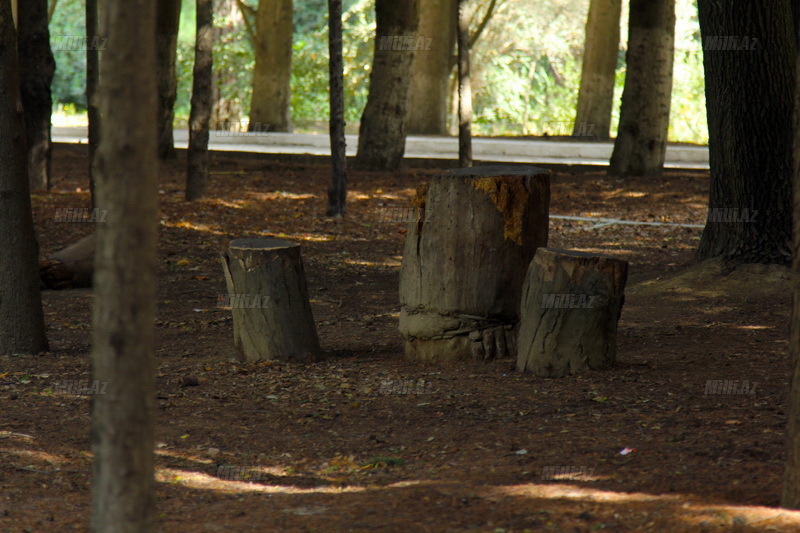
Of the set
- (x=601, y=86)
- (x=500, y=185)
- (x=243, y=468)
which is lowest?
(x=243, y=468)

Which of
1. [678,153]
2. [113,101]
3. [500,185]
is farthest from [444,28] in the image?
[113,101]

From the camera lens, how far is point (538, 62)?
3850 centimetres

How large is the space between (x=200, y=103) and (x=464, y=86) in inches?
149

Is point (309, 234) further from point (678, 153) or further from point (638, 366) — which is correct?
point (678, 153)

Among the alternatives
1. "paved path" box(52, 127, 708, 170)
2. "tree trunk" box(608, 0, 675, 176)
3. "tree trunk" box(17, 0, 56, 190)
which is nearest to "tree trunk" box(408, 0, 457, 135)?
"paved path" box(52, 127, 708, 170)

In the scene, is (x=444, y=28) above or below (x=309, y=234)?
above

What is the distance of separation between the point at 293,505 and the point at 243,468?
2.51ft

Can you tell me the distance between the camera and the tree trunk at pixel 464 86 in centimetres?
1363

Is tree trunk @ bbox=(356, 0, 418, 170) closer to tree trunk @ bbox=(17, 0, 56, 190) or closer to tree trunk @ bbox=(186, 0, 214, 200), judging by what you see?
tree trunk @ bbox=(186, 0, 214, 200)

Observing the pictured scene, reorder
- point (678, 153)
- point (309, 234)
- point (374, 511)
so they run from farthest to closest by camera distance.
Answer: point (678, 153), point (309, 234), point (374, 511)

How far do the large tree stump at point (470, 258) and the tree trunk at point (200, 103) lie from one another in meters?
7.45

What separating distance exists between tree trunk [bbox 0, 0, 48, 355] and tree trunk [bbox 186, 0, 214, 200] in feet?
21.0

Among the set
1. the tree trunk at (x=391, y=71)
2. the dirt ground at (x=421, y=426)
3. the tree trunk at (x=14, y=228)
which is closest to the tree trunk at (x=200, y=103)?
the tree trunk at (x=391, y=71)

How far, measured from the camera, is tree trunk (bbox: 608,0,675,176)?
14.9 meters
